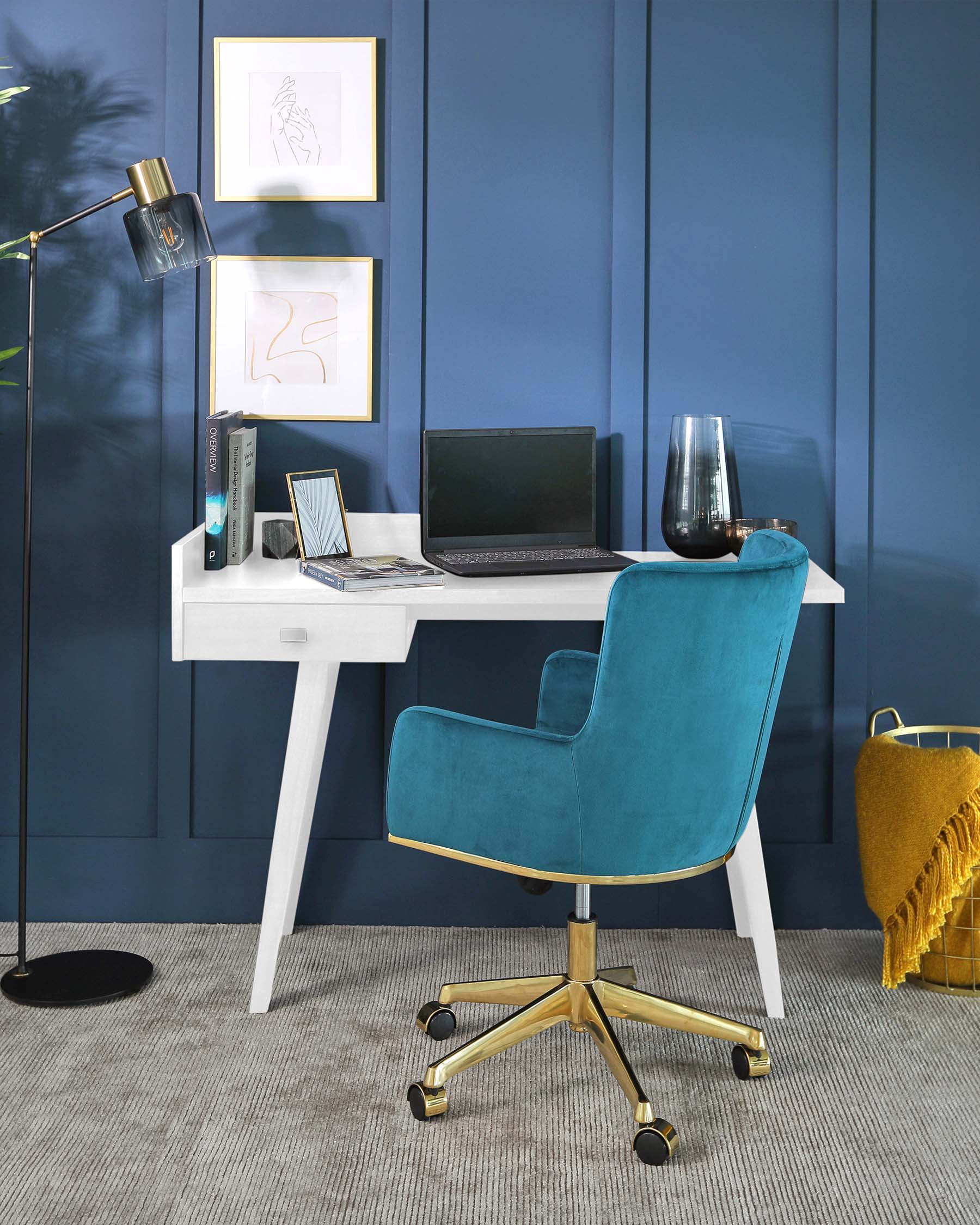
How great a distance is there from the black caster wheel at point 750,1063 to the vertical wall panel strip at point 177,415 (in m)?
1.30

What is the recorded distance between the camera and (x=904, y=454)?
8.51ft

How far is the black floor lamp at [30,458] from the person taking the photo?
2215mm

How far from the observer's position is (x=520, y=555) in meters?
2.41

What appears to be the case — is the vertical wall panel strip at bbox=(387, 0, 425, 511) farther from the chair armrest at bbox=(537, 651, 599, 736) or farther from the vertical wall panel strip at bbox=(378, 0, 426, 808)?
the chair armrest at bbox=(537, 651, 599, 736)

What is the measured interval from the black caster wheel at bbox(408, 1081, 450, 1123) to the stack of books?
102cm

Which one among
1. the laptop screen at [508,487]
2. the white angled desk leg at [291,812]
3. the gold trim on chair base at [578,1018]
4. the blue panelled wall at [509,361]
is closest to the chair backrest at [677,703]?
the gold trim on chair base at [578,1018]

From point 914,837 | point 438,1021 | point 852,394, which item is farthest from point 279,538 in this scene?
point 914,837

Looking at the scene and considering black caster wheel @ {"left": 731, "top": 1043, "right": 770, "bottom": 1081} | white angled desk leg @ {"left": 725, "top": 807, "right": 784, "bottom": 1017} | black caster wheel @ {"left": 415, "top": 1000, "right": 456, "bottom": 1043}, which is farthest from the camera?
white angled desk leg @ {"left": 725, "top": 807, "right": 784, "bottom": 1017}

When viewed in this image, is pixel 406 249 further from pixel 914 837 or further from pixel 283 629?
pixel 914 837

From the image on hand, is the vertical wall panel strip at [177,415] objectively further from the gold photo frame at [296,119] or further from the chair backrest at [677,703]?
the chair backrest at [677,703]

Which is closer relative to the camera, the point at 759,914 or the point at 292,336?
the point at 759,914

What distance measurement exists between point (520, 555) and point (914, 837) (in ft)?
3.12

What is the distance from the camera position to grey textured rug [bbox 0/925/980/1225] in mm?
1698

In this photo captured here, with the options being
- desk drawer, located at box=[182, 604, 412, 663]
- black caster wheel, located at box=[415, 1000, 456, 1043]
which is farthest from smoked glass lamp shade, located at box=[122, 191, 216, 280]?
black caster wheel, located at box=[415, 1000, 456, 1043]
